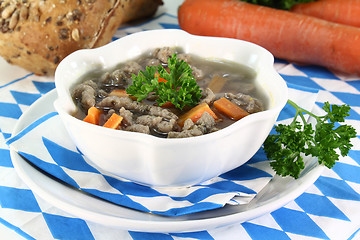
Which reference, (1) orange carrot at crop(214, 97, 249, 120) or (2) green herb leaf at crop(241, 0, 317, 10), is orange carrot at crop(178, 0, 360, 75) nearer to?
(2) green herb leaf at crop(241, 0, 317, 10)

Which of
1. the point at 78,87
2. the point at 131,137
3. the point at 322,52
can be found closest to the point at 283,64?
the point at 322,52

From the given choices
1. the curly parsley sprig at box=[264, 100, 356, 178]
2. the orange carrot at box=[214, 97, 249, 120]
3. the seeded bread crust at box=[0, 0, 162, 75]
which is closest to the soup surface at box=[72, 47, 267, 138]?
the orange carrot at box=[214, 97, 249, 120]

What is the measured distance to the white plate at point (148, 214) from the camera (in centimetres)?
163

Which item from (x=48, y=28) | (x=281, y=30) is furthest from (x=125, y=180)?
(x=281, y=30)

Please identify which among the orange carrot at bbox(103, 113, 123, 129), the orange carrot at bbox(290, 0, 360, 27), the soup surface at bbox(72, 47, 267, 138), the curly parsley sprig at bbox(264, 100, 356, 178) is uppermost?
the orange carrot at bbox(103, 113, 123, 129)

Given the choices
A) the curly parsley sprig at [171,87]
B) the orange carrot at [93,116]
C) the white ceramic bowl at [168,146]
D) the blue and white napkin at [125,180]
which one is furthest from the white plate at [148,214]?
the curly parsley sprig at [171,87]

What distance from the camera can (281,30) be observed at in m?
3.61

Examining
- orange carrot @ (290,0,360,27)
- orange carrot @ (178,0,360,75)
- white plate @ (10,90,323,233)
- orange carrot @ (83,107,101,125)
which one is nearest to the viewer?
white plate @ (10,90,323,233)

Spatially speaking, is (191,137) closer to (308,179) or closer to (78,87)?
(308,179)

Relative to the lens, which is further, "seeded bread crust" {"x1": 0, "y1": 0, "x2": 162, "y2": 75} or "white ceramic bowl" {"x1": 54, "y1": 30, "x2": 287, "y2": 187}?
"seeded bread crust" {"x1": 0, "y1": 0, "x2": 162, "y2": 75}

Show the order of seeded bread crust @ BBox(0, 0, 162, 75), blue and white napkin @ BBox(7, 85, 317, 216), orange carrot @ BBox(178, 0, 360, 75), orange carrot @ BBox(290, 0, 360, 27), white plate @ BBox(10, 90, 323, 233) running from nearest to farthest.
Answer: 1. white plate @ BBox(10, 90, 323, 233)
2. blue and white napkin @ BBox(7, 85, 317, 216)
3. seeded bread crust @ BBox(0, 0, 162, 75)
4. orange carrot @ BBox(178, 0, 360, 75)
5. orange carrot @ BBox(290, 0, 360, 27)

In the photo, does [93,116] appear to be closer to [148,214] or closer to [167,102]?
[167,102]

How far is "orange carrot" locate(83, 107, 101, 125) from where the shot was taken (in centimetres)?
192

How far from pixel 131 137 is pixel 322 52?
2.26m
